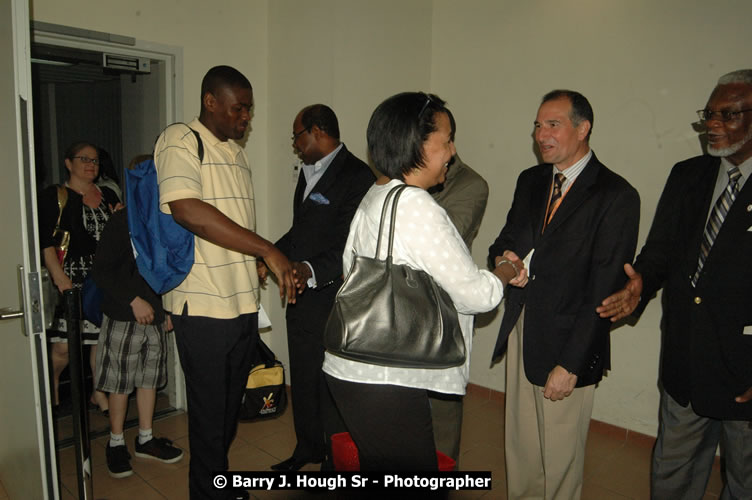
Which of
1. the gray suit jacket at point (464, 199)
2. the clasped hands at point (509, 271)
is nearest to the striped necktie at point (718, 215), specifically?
the clasped hands at point (509, 271)

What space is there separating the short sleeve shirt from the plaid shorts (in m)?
0.88

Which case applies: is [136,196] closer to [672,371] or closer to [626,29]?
[672,371]

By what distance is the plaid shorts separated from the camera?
116 inches

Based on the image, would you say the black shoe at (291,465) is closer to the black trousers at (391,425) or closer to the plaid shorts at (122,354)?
the plaid shorts at (122,354)

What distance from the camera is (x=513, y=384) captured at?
2.48m

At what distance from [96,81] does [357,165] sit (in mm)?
3835

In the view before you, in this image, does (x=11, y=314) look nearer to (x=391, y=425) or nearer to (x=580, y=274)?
(x=391, y=425)

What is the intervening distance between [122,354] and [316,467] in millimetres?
1238

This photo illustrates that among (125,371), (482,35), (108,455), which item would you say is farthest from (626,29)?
(108,455)

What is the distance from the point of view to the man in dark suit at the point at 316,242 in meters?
2.80

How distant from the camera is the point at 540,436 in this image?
2.34m

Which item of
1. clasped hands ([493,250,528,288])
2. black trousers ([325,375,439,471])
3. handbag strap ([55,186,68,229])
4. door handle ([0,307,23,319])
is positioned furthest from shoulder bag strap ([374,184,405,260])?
handbag strap ([55,186,68,229])

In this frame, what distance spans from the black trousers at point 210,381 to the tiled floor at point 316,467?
593mm

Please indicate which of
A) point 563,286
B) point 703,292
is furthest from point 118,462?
point 703,292
